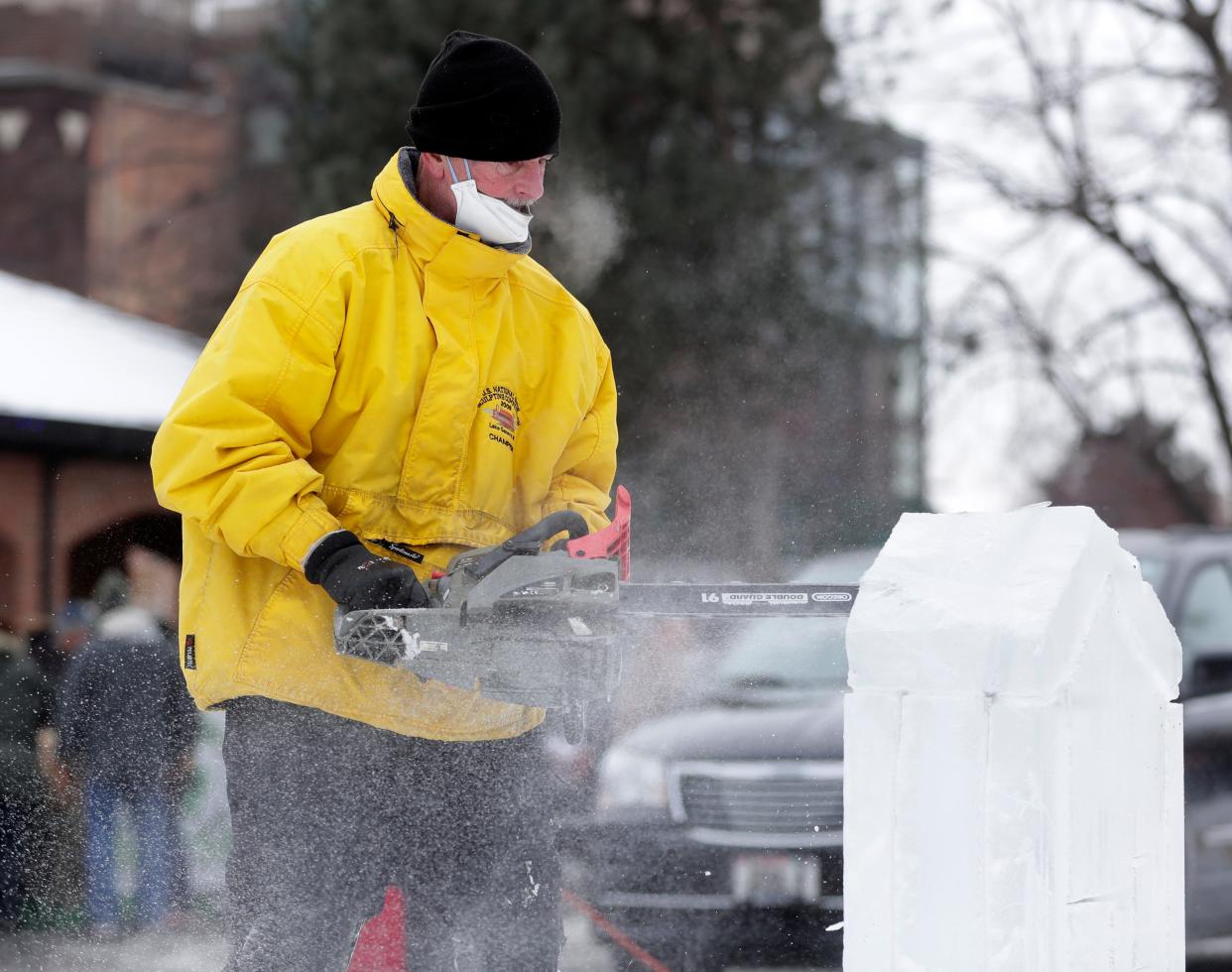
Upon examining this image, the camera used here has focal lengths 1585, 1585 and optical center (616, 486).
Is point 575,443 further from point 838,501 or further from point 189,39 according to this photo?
point 189,39

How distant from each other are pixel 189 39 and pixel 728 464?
1405 centimetres

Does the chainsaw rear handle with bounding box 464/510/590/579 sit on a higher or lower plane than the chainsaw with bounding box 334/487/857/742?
higher

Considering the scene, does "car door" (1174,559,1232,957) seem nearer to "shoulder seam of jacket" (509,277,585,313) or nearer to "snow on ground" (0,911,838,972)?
"snow on ground" (0,911,838,972)

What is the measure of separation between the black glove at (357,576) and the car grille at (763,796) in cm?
267

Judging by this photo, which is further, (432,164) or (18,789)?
(18,789)

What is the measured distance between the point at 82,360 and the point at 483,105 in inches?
255

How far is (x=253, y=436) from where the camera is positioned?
7.72 ft

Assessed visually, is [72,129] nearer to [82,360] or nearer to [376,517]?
[82,360]

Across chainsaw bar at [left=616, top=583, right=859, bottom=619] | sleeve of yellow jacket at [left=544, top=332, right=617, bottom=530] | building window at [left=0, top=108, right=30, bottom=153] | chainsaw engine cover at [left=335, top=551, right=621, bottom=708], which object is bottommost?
chainsaw engine cover at [left=335, top=551, right=621, bottom=708]

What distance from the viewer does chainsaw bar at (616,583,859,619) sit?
2.62 metres

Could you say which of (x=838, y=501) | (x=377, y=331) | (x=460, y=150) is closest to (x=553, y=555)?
(x=377, y=331)

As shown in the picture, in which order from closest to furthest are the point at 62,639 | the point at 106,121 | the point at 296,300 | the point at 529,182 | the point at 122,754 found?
1. the point at 296,300
2. the point at 529,182
3. the point at 122,754
4. the point at 62,639
5. the point at 106,121

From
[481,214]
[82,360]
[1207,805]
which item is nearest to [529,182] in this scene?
[481,214]

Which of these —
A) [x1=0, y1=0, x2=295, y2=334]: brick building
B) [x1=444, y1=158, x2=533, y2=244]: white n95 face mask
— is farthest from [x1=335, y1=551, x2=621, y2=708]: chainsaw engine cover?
[x1=0, y1=0, x2=295, y2=334]: brick building
